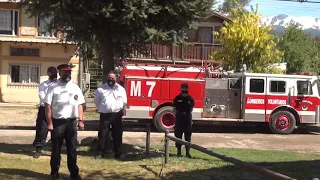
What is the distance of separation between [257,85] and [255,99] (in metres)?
0.53

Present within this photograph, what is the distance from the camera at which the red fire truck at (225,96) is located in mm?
16641

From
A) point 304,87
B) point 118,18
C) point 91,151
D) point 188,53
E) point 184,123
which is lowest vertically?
point 91,151

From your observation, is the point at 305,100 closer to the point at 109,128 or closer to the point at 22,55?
the point at 109,128

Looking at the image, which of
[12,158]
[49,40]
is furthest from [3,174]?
[49,40]

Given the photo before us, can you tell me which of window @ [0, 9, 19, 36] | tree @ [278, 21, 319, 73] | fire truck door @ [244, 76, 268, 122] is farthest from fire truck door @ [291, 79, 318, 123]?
tree @ [278, 21, 319, 73]

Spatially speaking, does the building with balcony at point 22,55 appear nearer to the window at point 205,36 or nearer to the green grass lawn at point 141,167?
the window at point 205,36

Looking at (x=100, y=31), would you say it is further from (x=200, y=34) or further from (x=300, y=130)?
(x=200, y=34)

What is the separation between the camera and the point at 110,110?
9281 mm

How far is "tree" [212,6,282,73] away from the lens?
79.6ft

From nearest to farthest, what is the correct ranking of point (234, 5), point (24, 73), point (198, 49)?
point (24, 73) → point (198, 49) → point (234, 5)

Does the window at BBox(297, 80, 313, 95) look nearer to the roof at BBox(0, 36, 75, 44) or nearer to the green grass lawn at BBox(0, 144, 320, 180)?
the green grass lawn at BBox(0, 144, 320, 180)

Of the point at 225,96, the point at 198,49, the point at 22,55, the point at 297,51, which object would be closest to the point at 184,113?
the point at 225,96

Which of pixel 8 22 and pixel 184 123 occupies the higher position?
pixel 8 22

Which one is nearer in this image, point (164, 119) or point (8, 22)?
point (164, 119)
